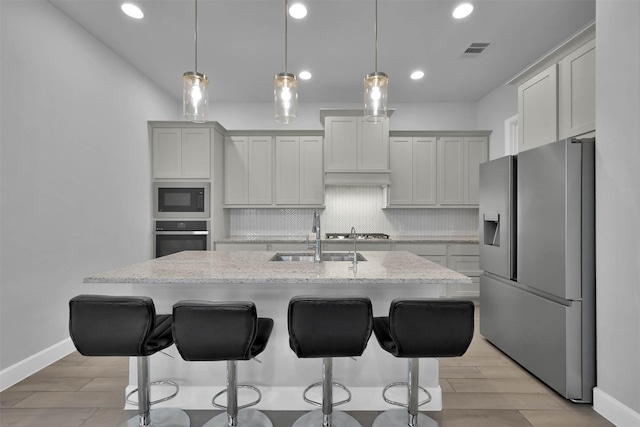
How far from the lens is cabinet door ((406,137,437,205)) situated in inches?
199

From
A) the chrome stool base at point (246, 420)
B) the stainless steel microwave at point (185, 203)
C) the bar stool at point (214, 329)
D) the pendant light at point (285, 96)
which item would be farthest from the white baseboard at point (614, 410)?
the stainless steel microwave at point (185, 203)

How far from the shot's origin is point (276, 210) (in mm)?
5352

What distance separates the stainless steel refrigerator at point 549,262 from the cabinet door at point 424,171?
6.27 ft

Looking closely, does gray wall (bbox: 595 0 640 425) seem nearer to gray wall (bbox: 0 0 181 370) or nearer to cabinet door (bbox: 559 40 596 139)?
cabinet door (bbox: 559 40 596 139)

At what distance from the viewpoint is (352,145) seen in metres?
4.82

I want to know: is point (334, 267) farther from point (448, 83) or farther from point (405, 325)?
point (448, 83)

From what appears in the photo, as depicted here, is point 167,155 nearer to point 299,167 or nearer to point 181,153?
point 181,153

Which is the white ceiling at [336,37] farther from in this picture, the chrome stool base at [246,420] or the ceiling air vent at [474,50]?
the chrome stool base at [246,420]

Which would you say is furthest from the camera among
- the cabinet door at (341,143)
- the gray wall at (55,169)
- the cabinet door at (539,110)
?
the cabinet door at (341,143)

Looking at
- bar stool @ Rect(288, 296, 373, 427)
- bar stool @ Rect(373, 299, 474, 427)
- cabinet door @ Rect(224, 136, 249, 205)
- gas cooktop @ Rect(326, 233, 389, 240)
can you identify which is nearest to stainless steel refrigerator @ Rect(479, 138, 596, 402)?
bar stool @ Rect(373, 299, 474, 427)

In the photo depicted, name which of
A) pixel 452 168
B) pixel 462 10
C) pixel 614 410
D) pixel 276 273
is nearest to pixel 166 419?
pixel 276 273

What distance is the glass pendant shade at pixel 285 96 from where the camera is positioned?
A: 217 centimetres

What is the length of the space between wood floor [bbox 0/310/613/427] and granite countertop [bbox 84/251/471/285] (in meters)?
0.90

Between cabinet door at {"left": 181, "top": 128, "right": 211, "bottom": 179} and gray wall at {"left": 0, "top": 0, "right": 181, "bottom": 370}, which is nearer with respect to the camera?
gray wall at {"left": 0, "top": 0, "right": 181, "bottom": 370}
